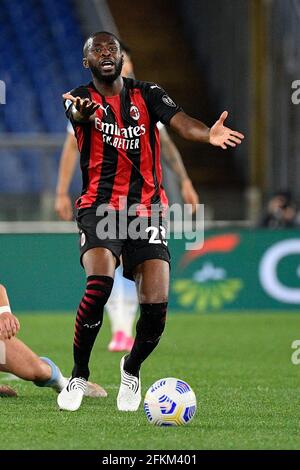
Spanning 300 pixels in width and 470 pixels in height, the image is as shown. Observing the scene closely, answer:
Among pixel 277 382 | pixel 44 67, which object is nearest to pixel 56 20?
pixel 44 67

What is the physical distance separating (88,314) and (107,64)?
1311 millimetres

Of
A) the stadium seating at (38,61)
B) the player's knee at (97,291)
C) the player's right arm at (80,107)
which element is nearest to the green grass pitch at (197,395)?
the player's knee at (97,291)

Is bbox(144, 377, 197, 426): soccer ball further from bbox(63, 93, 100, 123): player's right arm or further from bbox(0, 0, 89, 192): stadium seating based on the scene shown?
bbox(0, 0, 89, 192): stadium seating

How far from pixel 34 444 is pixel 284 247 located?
878 centimetres

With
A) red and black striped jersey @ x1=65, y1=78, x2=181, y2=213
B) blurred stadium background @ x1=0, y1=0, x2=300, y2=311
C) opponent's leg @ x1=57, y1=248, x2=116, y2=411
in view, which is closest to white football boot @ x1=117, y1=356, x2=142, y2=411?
opponent's leg @ x1=57, y1=248, x2=116, y2=411

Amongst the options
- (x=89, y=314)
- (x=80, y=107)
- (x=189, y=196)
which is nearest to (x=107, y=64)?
(x=80, y=107)

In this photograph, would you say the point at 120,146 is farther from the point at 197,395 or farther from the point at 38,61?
the point at 38,61

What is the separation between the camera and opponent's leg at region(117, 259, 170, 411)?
20.6ft

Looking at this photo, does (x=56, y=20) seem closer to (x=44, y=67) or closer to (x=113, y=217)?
(x=44, y=67)

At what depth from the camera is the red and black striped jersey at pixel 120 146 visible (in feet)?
21.1

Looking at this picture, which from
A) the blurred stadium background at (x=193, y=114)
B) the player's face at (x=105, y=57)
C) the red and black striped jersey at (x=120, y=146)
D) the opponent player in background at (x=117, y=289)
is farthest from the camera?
the blurred stadium background at (x=193, y=114)

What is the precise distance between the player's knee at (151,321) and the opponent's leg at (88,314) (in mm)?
221

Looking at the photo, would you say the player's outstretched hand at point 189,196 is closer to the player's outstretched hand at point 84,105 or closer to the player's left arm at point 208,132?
the player's left arm at point 208,132
